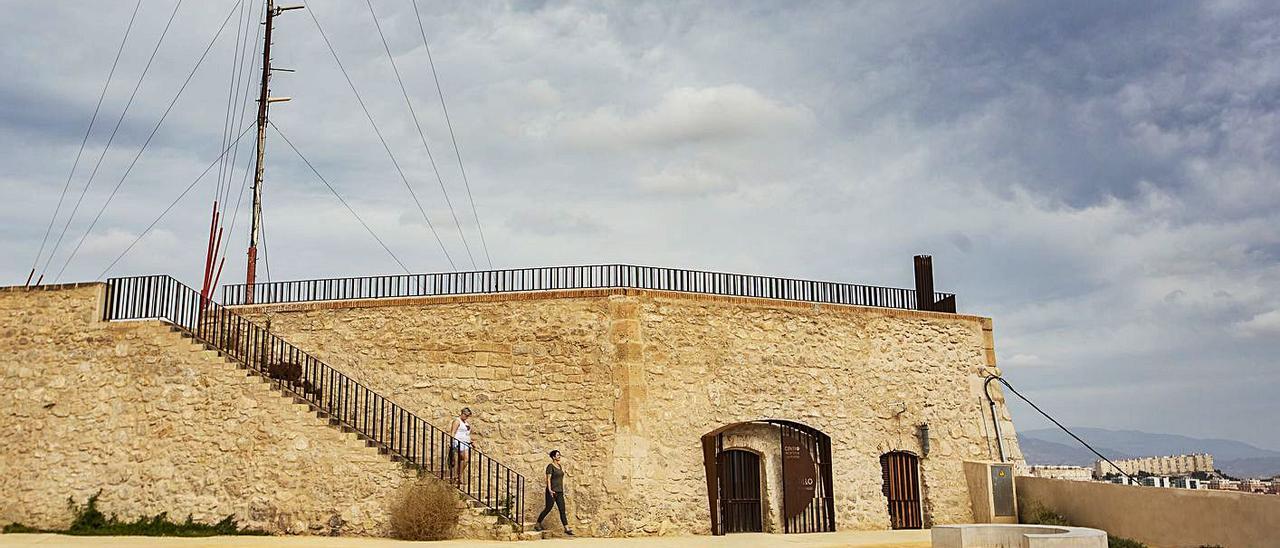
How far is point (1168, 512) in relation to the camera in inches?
532

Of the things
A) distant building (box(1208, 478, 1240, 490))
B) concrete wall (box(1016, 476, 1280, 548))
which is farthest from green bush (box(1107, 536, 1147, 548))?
distant building (box(1208, 478, 1240, 490))

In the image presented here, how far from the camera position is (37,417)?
15.1m

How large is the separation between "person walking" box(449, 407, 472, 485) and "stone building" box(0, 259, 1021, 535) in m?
0.41

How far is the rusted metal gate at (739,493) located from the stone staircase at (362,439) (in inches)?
128

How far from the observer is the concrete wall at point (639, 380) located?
15531 mm

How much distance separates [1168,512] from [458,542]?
9.97m

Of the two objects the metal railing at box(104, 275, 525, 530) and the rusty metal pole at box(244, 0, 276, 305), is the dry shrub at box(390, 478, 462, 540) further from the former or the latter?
the rusty metal pole at box(244, 0, 276, 305)

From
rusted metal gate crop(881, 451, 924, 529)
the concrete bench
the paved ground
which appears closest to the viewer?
the concrete bench

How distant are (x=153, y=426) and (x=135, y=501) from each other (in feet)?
3.72

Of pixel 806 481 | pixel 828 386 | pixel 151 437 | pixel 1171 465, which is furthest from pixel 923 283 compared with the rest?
pixel 1171 465

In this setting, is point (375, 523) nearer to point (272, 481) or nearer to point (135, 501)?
point (272, 481)

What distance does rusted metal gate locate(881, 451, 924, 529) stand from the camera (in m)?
17.2

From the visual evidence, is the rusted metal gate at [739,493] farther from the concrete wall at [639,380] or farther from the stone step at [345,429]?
the stone step at [345,429]

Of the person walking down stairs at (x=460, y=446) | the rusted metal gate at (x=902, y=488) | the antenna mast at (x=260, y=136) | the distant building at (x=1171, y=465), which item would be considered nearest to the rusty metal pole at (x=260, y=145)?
the antenna mast at (x=260, y=136)
